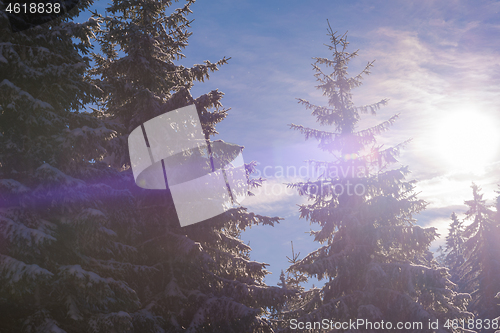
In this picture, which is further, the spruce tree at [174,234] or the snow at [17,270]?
the spruce tree at [174,234]

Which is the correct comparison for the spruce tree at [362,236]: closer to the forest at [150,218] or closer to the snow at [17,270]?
the forest at [150,218]

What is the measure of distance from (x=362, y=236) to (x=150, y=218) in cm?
978

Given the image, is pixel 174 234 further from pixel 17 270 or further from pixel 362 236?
pixel 362 236

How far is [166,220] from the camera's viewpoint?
11195 mm

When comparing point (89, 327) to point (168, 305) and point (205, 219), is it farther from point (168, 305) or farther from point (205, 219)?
point (205, 219)

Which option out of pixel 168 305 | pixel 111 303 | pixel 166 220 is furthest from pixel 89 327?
pixel 166 220

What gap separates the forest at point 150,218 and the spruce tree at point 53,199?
34 millimetres

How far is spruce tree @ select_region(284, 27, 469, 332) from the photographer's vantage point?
1274 cm

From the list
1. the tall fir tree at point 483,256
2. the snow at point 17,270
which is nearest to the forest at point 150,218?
the snow at point 17,270

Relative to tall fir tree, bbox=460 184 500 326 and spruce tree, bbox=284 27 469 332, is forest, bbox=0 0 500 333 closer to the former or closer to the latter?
spruce tree, bbox=284 27 469 332

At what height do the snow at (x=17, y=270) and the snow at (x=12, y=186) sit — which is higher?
the snow at (x=12, y=186)

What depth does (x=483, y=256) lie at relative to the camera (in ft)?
86.4

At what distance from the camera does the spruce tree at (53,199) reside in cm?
643

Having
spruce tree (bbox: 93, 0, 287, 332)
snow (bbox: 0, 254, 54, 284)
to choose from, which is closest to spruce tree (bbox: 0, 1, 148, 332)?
snow (bbox: 0, 254, 54, 284)
